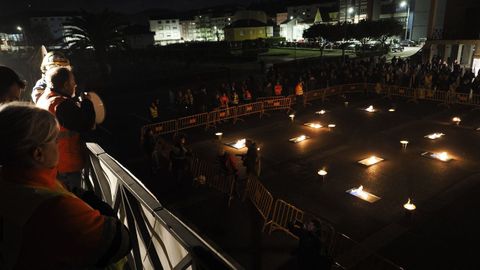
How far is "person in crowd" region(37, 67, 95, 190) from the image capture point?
372 cm

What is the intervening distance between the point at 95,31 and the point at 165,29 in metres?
114

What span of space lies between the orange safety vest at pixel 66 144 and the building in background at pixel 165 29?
140468 mm

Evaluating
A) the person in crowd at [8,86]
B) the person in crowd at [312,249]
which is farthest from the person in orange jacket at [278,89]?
the person in crowd at [8,86]

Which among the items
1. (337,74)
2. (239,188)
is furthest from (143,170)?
(337,74)

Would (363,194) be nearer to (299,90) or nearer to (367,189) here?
(367,189)

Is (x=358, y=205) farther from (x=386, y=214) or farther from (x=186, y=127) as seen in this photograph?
(x=186, y=127)

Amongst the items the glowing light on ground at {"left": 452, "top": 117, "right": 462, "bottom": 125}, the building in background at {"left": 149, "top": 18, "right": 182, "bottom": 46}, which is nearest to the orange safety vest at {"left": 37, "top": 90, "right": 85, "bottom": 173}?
the glowing light on ground at {"left": 452, "top": 117, "right": 462, "bottom": 125}

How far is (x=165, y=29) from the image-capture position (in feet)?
462

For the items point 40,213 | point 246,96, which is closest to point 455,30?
Result: point 246,96

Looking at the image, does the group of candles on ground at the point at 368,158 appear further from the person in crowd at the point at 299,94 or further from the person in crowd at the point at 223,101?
the person in crowd at the point at 223,101

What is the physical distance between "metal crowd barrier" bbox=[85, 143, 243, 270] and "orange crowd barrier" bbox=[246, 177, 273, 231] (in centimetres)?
555

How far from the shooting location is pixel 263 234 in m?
8.46

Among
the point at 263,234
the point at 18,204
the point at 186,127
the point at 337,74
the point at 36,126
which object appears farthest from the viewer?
the point at 337,74

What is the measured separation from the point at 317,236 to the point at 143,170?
873 cm
